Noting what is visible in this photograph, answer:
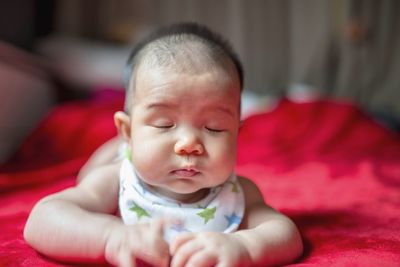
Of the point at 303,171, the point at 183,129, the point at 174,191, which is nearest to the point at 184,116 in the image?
the point at 183,129

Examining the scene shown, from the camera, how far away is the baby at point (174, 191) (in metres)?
0.87

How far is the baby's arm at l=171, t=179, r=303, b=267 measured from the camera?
2.78ft

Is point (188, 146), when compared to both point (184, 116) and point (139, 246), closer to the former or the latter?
point (184, 116)

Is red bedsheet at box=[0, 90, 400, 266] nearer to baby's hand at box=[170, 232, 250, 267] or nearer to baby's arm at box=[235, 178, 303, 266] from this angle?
baby's arm at box=[235, 178, 303, 266]

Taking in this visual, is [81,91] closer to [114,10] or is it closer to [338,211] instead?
[114,10]

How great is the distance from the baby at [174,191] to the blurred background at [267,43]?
4.91 ft

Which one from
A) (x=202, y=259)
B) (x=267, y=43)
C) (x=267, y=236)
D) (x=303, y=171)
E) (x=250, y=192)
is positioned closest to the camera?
(x=202, y=259)

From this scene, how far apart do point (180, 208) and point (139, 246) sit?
0.14 m

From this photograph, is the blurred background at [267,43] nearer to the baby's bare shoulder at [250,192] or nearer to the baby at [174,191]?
the baby's bare shoulder at [250,192]

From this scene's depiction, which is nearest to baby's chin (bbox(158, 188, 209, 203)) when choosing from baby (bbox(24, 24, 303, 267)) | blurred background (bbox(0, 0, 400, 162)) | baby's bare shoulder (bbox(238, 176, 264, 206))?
baby (bbox(24, 24, 303, 267))

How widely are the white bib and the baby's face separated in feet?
0.13

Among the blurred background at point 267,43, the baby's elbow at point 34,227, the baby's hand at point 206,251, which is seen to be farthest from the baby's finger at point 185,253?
the blurred background at point 267,43

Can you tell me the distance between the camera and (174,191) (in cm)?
96

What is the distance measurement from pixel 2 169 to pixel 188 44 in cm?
106
